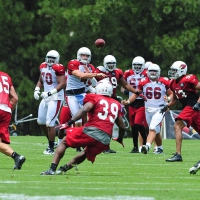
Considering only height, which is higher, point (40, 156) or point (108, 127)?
point (108, 127)

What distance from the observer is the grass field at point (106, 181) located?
9.69 metres

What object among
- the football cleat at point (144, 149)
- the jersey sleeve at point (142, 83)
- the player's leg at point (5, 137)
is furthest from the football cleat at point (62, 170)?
the jersey sleeve at point (142, 83)

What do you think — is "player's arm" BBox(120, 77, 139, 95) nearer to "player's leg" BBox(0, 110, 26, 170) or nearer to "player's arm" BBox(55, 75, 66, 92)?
"player's arm" BBox(55, 75, 66, 92)

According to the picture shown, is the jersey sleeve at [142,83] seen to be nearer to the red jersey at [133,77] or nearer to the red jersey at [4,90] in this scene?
Answer: the red jersey at [133,77]

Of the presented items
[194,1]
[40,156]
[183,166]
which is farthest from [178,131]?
[194,1]

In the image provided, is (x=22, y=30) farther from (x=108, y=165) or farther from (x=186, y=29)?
(x=108, y=165)

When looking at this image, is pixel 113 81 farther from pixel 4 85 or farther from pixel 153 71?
pixel 4 85

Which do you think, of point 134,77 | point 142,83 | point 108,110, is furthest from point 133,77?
point 108,110

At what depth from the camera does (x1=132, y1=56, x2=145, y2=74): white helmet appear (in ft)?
60.4

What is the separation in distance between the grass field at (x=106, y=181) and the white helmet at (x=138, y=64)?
343cm

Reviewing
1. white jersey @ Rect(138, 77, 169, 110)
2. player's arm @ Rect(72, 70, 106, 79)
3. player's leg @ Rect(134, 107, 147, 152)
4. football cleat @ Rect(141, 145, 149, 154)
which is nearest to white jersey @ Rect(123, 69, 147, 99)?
player's leg @ Rect(134, 107, 147, 152)

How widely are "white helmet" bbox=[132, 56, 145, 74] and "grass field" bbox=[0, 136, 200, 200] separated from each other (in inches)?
135

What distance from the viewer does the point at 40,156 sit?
614 inches

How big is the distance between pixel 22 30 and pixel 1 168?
1993 cm
